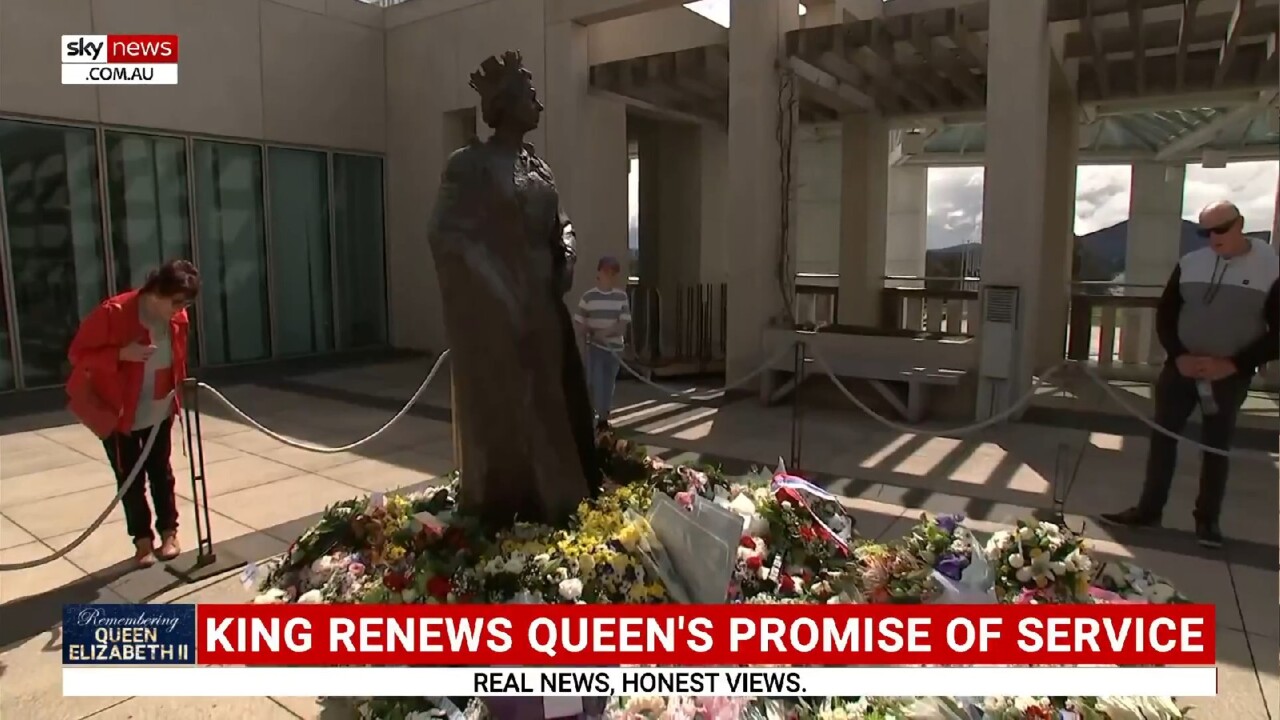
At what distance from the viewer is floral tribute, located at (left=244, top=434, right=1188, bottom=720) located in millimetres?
2795

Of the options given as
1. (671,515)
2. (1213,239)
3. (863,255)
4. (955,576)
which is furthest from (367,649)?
(863,255)

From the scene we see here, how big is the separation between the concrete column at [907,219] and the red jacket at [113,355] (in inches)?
769

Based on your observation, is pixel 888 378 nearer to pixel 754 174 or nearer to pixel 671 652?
pixel 754 174

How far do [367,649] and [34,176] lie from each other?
979cm

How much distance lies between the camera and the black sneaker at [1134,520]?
502cm

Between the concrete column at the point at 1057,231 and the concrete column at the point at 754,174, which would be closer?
the concrete column at the point at 754,174

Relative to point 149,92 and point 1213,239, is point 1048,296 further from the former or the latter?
point 149,92

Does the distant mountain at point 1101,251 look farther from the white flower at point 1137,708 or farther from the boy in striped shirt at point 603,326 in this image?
the white flower at point 1137,708

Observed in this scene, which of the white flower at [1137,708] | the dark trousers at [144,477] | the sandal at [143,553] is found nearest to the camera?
the white flower at [1137,708]

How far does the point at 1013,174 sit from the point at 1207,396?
3.64m

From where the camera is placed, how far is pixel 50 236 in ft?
32.6

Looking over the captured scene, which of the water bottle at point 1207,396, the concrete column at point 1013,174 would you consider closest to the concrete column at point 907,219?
the concrete column at point 1013,174

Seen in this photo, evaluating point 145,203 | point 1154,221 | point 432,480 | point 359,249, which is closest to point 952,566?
point 432,480

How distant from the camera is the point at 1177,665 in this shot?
10.1 ft
